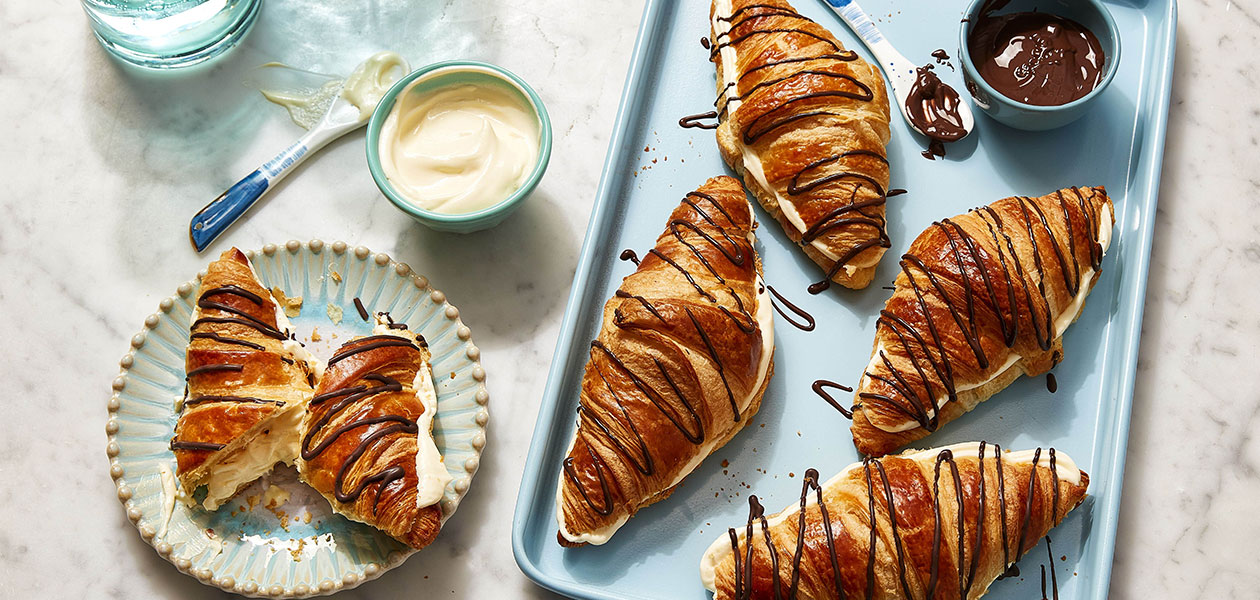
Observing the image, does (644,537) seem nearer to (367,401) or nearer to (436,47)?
(367,401)

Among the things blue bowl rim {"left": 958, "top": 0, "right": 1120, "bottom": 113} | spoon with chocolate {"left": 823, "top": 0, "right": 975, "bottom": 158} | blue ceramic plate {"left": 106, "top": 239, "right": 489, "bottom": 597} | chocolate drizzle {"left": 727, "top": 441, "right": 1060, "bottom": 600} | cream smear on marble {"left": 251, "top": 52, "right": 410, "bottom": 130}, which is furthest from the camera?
cream smear on marble {"left": 251, "top": 52, "right": 410, "bottom": 130}

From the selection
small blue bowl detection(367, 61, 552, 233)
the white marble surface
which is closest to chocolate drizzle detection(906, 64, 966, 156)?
the white marble surface

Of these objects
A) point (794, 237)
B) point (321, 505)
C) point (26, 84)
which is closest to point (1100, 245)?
point (794, 237)

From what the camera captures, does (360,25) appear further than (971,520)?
Yes

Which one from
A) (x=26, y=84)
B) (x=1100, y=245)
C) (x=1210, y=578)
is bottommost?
(x=1210, y=578)

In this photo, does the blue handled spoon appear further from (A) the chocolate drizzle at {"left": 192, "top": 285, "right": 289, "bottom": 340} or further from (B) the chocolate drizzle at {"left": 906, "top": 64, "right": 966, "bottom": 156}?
(B) the chocolate drizzle at {"left": 906, "top": 64, "right": 966, "bottom": 156}

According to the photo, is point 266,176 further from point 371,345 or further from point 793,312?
point 793,312

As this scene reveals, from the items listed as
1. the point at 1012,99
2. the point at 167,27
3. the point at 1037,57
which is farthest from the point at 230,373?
the point at 1037,57
